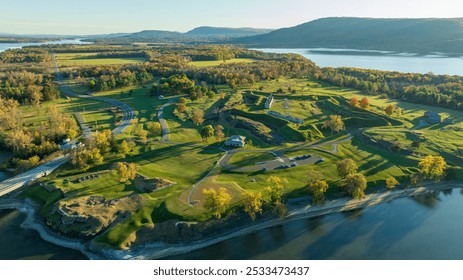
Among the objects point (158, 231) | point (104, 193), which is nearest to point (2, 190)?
point (104, 193)

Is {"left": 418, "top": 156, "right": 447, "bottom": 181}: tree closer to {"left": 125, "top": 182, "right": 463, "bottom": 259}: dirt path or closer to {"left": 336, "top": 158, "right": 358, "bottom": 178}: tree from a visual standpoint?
{"left": 125, "top": 182, "right": 463, "bottom": 259}: dirt path

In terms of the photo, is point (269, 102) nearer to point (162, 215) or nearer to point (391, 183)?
point (391, 183)

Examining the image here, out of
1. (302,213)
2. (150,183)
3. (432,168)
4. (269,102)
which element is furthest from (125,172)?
(269,102)

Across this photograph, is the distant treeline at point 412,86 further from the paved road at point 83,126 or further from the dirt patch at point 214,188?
the paved road at point 83,126

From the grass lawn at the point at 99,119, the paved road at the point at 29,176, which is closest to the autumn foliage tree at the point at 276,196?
the paved road at the point at 29,176

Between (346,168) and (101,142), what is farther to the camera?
(101,142)

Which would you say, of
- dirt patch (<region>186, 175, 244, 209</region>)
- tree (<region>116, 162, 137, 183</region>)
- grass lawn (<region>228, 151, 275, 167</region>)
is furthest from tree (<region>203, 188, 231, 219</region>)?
grass lawn (<region>228, 151, 275, 167</region>)
